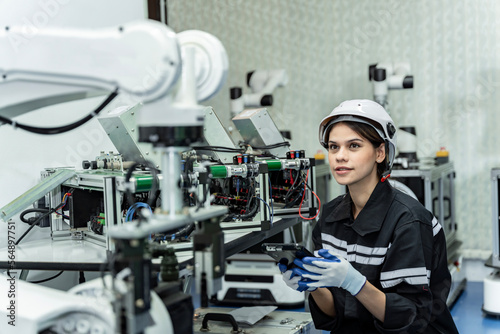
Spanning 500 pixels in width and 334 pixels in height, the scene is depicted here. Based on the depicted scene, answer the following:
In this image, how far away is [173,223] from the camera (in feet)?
3.28

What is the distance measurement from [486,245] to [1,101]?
3.79m

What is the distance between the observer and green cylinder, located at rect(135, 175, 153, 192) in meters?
1.77

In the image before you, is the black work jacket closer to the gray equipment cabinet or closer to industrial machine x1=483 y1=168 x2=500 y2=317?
the gray equipment cabinet

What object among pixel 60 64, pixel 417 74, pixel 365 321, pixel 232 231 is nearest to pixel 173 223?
pixel 60 64

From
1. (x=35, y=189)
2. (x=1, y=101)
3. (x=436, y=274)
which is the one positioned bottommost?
(x=436, y=274)

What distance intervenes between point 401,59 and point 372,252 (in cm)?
288

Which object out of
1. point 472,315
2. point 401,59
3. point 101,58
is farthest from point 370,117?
point 401,59

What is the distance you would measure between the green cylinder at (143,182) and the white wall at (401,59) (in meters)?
2.83

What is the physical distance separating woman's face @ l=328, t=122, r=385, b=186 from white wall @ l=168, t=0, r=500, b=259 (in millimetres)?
2602

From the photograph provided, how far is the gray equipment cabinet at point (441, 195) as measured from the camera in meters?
3.30

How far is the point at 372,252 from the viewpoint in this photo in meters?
1.68

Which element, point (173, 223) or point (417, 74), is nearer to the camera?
point (173, 223)

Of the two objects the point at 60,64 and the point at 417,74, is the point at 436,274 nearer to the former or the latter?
the point at 60,64

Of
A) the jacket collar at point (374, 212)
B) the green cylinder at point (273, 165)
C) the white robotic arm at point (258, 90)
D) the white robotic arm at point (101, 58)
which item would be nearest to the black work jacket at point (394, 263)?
the jacket collar at point (374, 212)
